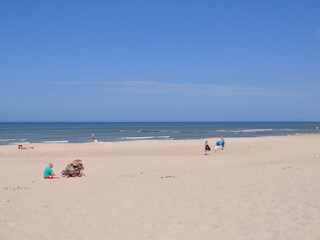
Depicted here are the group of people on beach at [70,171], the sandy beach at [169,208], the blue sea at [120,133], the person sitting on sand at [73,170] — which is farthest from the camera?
the blue sea at [120,133]

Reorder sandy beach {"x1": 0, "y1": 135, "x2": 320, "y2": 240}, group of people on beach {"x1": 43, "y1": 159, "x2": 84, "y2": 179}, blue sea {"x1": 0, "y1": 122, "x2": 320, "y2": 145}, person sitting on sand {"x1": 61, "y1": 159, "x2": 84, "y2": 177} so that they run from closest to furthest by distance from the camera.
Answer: sandy beach {"x1": 0, "y1": 135, "x2": 320, "y2": 240} < group of people on beach {"x1": 43, "y1": 159, "x2": 84, "y2": 179} < person sitting on sand {"x1": 61, "y1": 159, "x2": 84, "y2": 177} < blue sea {"x1": 0, "y1": 122, "x2": 320, "y2": 145}

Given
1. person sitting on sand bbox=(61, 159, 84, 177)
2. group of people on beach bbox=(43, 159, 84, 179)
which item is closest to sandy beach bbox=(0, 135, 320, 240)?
group of people on beach bbox=(43, 159, 84, 179)

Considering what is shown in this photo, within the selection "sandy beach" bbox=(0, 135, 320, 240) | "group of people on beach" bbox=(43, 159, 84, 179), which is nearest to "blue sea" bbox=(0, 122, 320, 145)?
"group of people on beach" bbox=(43, 159, 84, 179)

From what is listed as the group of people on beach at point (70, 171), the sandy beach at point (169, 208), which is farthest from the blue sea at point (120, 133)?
the sandy beach at point (169, 208)

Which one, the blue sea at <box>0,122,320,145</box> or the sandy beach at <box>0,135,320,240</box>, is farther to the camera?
the blue sea at <box>0,122,320,145</box>

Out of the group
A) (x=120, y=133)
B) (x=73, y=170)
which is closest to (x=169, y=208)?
(x=73, y=170)

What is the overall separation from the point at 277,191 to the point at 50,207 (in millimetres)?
6179

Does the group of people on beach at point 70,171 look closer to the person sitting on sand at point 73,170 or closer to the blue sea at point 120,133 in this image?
the person sitting on sand at point 73,170

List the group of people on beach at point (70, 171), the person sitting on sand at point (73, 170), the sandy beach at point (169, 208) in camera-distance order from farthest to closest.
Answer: the person sitting on sand at point (73, 170)
the group of people on beach at point (70, 171)
the sandy beach at point (169, 208)

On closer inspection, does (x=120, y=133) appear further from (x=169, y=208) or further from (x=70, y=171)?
(x=169, y=208)

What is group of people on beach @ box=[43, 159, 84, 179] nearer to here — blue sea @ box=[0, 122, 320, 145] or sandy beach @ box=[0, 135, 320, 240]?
sandy beach @ box=[0, 135, 320, 240]

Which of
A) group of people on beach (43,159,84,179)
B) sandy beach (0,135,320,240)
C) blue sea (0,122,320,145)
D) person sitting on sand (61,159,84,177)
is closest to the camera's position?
sandy beach (0,135,320,240)

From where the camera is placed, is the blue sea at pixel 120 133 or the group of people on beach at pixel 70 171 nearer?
the group of people on beach at pixel 70 171

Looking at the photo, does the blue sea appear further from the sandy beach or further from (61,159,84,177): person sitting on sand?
the sandy beach
